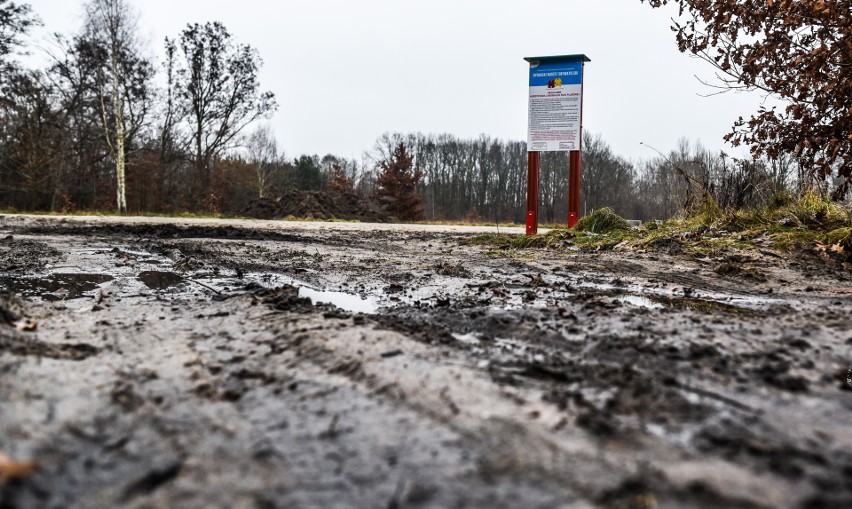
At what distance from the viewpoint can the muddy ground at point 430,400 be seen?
1296mm

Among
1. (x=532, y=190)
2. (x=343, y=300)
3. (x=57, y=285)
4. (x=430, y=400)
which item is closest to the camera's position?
(x=430, y=400)

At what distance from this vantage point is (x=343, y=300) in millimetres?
3936

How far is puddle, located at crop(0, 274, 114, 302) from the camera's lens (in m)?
3.87

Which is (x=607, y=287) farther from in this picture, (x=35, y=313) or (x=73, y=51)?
(x=73, y=51)

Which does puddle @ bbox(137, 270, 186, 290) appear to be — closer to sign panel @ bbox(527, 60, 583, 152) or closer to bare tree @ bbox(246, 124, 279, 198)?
sign panel @ bbox(527, 60, 583, 152)

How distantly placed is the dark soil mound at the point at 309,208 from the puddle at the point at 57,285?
68.2 ft

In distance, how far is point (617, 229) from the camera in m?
8.86

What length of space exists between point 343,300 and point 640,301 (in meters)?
2.07

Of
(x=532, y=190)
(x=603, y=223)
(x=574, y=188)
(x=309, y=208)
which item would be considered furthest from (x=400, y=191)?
(x=603, y=223)

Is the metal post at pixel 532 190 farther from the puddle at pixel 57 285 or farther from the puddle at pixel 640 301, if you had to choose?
the puddle at pixel 57 285

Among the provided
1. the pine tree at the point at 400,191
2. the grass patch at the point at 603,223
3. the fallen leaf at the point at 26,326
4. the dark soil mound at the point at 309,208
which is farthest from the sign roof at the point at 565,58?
the pine tree at the point at 400,191

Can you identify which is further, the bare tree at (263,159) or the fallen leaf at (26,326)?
the bare tree at (263,159)

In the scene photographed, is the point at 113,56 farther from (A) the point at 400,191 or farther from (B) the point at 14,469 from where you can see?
(B) the point at 14,469

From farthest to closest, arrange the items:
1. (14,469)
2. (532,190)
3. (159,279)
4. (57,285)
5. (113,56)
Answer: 1. (113,56)
2. (532,190)
3. (159,279)
4. (57,285)
5. (14,469)
